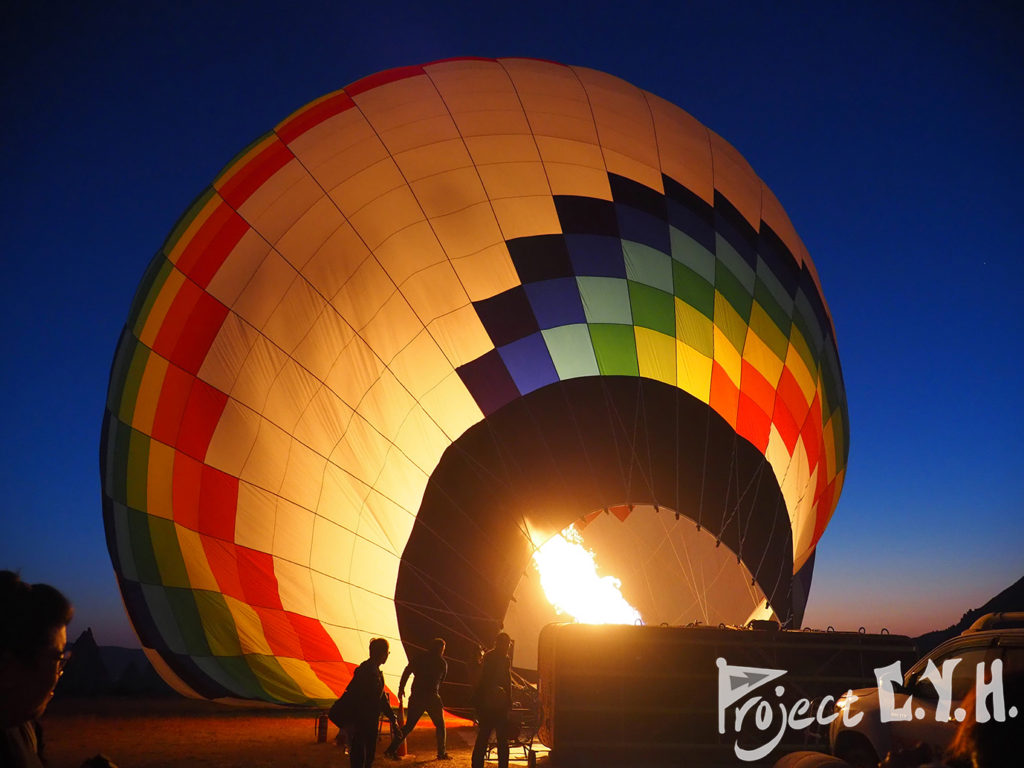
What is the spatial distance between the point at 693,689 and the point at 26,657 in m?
5.28

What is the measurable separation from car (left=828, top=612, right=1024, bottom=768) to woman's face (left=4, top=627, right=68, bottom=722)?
4.10 meters

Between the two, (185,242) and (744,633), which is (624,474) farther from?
(185,242)

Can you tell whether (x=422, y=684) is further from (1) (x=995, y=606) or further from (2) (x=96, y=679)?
(1) (x=995, y=606)

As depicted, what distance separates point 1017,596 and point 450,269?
134 feet

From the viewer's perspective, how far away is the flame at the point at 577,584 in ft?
26.9

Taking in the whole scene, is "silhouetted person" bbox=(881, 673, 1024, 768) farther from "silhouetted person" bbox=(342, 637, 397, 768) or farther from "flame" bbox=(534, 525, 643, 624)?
"flame" bbox=(534, 525, 643, 624)

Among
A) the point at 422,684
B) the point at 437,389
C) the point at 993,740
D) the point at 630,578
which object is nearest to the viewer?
the point at 993,740

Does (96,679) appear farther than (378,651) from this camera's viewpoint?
Yes

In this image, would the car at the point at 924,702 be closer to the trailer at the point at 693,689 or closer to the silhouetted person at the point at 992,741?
the trailer at the point at 693,689

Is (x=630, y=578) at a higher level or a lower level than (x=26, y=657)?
higher

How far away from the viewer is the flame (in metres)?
8.19

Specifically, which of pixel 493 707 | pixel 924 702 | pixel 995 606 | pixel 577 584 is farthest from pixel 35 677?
pixel 995 606

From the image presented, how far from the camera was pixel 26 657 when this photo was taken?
4.81 feet

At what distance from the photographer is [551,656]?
236 inches
